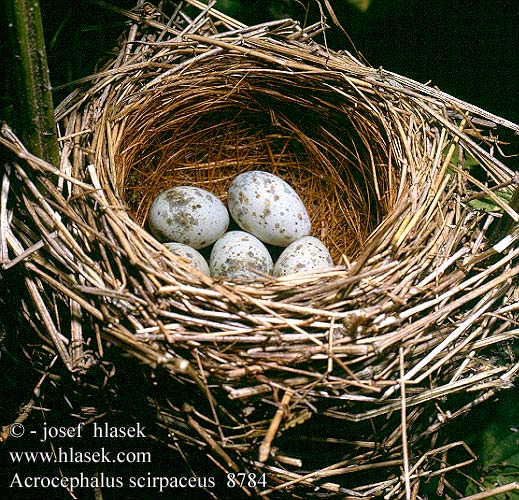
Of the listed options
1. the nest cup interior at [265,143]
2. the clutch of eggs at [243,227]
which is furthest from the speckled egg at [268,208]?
the nest cup interior at [265,143]

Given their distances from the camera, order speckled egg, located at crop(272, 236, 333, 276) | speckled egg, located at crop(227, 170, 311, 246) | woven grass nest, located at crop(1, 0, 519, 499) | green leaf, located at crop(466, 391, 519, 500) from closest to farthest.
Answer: woven grass nest, located at crop(1, 0, 519, 499)
green leaf, located at crop(466, 391, 519, 500)
speckled egg, located at crop(272, 236, 333, 276)
speckled egg, located at crop(227, 170, 311, 246)

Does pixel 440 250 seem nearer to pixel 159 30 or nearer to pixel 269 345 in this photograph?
pixel 269 345

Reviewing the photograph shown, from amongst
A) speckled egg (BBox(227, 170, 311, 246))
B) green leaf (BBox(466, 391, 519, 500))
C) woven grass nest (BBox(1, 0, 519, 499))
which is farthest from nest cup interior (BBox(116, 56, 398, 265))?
green leaf (BBox(466, 391, 519, 500))

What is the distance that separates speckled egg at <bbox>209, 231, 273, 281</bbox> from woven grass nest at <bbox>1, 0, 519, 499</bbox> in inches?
9.4

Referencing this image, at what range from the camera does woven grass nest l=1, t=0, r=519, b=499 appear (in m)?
1.02

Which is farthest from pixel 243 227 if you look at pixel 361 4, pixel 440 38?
pixel 440 38

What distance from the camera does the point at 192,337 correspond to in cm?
100

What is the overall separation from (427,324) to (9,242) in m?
0.77

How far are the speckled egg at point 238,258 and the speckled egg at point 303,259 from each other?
48 millimetres

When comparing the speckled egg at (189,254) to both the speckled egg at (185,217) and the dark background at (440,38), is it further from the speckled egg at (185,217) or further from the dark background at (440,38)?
the dark background at (440,38)

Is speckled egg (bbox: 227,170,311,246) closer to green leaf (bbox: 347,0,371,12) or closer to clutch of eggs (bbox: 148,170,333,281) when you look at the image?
clutch of eggs (bbox: 148,170,333,281)

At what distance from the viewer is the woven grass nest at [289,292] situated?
1.02 meters

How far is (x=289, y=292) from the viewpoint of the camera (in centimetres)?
111

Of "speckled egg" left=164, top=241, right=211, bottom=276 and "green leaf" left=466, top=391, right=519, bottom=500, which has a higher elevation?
"speckled egg" left=164, top=241, right=211, bottom=276
